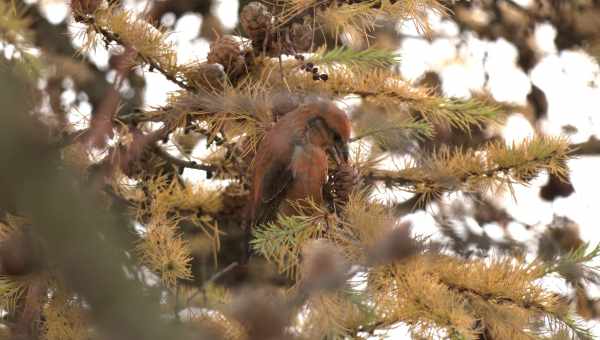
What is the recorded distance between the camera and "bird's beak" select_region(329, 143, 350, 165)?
64.6 inches

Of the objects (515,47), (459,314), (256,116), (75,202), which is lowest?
(515,47)

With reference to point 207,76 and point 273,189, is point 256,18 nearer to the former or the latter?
point 207,76

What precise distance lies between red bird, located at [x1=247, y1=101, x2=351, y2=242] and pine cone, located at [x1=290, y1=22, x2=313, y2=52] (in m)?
0.12

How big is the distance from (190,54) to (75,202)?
112 centimetres

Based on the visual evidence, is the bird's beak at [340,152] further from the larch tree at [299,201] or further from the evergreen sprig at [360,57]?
the evergreen sprig at [360,57]

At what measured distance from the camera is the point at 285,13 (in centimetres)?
152

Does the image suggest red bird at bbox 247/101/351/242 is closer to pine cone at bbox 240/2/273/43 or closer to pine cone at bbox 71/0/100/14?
pine cone at bbox 240/2/273/43

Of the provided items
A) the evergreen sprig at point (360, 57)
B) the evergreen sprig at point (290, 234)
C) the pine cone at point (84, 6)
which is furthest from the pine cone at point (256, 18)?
the evergreen sprig at point (290, 234)

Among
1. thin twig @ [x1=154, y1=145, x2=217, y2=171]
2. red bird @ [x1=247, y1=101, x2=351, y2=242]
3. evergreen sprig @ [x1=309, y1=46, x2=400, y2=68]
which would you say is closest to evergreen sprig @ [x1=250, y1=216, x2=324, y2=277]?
red bird @ [x1=247, y1=101, x2=351, y2=242]

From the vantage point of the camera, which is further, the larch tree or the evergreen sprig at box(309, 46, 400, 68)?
the evergreen sprig at box(309, 46, 400, 68)

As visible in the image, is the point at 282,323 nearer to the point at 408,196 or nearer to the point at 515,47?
the point at 408,196

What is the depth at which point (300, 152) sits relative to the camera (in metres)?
1.63

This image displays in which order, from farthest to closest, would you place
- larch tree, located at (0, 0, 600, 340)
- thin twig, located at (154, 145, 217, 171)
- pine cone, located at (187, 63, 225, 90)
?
1. thin twig, located at (154, 145, 217, 171)
2. pine cone, located at (187, 63, 225, 90)
3. larch tree, located at (0, 0, 600, 340)

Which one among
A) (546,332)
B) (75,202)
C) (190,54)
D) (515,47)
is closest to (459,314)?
(546,332)
